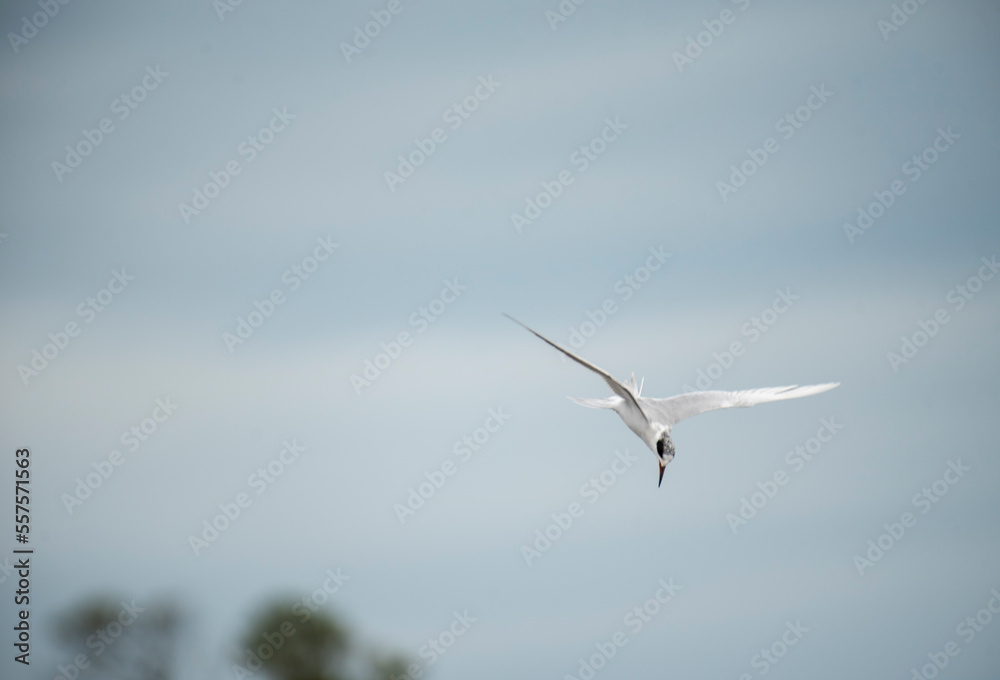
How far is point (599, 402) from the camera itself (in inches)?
1126

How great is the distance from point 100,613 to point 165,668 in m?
7.58

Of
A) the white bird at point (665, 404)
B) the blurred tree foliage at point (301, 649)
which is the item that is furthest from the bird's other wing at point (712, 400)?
the blurred tree foliage at point (301, 649)

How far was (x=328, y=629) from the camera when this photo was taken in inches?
2238

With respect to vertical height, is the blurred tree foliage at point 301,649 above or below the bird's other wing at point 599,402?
below

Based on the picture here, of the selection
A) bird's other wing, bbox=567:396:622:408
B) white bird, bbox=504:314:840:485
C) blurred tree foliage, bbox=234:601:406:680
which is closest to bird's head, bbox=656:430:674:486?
white bird, bbox=504:314:840:485

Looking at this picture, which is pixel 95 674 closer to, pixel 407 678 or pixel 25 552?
pixel 407 678

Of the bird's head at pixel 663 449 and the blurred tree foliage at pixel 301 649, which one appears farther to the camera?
the blurred tree foliage at pixel 301 649

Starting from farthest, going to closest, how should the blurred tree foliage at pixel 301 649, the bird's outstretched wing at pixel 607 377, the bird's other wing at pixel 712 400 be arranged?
the blurred tree foliage at pixel 301 649 → the bird's other wing at pixel 712 400 → the bird's outstretched wing at pixel 607 377

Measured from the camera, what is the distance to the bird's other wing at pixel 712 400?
96.2 feet

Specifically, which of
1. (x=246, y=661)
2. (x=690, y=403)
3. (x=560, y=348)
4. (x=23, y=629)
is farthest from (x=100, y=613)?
(x=560, y=348)

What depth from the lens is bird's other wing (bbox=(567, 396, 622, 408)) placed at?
28388 mm

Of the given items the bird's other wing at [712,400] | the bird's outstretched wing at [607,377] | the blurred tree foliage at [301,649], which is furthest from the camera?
the blurred tree foliage at [301,649]

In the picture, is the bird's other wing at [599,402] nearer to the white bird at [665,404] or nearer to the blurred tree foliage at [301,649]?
the white bird at [665,404]

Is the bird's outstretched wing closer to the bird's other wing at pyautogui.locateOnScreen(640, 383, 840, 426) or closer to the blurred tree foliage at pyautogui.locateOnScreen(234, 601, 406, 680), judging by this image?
the bird's other wing at pyautogui.locateOnScreen(640, 383, 840, 426)
